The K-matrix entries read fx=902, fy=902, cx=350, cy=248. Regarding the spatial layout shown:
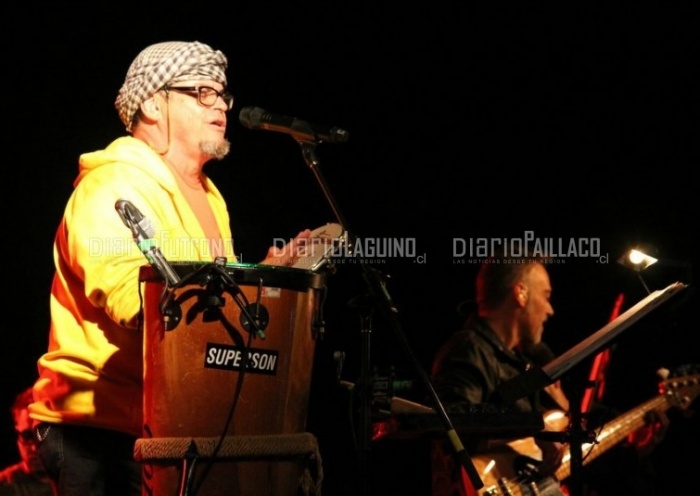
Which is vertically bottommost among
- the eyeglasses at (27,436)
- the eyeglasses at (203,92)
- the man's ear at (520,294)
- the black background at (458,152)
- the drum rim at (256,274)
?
the eyeglasses at (27,436)

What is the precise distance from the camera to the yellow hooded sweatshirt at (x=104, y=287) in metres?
2.39

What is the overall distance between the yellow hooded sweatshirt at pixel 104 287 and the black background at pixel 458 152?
2203 mm

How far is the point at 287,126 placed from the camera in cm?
297

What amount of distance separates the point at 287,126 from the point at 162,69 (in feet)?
1.59

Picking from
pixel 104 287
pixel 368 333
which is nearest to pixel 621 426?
pixel 368 333

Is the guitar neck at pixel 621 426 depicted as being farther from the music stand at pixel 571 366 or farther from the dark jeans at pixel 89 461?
the dark jeans at pixel 89 461

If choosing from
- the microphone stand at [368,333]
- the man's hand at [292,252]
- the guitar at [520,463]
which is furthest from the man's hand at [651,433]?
the man's hand at [292,252]

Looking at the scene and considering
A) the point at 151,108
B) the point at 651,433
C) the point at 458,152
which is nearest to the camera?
the point at 151,108

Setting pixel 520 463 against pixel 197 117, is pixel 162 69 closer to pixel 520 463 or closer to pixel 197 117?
pixel 197 117

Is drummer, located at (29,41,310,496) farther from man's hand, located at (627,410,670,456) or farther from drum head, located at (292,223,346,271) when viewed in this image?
man's hand, located at (627,410,670,456)

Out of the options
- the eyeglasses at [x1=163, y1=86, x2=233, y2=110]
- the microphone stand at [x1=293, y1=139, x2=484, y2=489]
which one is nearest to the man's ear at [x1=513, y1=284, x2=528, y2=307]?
the microphone stand at [x1=293, y1=139, x2=484, y2=489]

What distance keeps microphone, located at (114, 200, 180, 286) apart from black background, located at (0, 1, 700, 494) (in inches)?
104

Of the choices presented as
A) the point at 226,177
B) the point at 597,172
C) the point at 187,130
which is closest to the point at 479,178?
the point at 597,172

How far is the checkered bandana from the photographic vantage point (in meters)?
3.06
